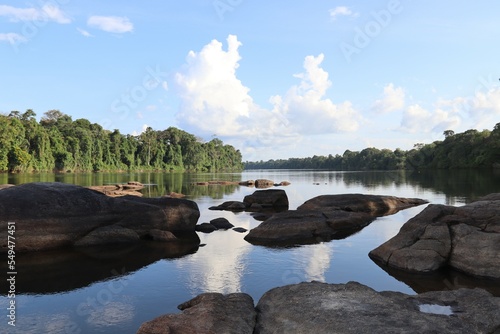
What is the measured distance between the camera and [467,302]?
9070mm

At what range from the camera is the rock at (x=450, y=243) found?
1398 cm

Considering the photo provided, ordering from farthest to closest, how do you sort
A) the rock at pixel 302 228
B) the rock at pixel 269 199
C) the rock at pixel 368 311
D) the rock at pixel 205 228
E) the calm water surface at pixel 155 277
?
the rock at pixel 269 199
the rock at pixel 205 228
the rock at pixel 302 228
the calm water surface at pixel 155 277
the rock at pixel 368 311

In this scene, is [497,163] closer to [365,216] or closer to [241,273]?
[365,216]

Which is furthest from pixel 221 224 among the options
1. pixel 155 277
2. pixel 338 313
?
pixel 338 313

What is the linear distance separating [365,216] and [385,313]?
→ 63.5 feet

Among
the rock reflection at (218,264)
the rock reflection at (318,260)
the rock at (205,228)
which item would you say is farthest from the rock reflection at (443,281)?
the rock at (205,228)

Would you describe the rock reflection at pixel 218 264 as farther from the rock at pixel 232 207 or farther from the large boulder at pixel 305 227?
the rock at pixel 232 207

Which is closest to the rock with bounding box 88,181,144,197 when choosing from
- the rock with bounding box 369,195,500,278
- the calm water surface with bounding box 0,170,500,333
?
the calm water surface with bounding box 0,170,500,333

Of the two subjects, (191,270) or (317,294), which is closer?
(317,294)

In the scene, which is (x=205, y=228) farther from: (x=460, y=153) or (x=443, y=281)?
(x=460, y=153)

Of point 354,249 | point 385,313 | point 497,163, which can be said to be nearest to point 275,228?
point 354,249

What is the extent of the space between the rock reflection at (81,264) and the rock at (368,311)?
7751mm

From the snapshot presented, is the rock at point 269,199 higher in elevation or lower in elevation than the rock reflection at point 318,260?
higher

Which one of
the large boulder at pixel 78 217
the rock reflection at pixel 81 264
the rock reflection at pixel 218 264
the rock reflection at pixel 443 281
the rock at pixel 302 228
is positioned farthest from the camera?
the rock at pixel 302 228
